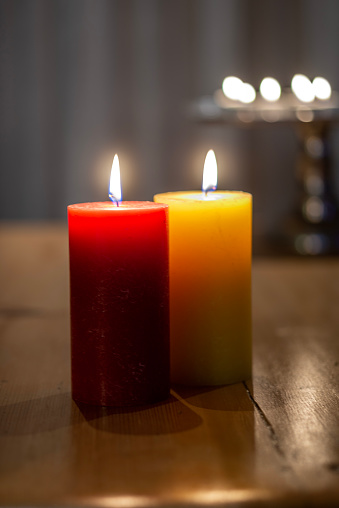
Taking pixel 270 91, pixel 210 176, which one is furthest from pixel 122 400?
pixel 270 91

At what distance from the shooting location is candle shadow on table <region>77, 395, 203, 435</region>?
0.45 meters

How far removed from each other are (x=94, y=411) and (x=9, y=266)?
2.29 ft

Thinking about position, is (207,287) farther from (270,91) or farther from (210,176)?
(270,91)

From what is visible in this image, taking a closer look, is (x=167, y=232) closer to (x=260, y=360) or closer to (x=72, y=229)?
(x=72, y=229)

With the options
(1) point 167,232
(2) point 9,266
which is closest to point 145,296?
(1) point 167,232

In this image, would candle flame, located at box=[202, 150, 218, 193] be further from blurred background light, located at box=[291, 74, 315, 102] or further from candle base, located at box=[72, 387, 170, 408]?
blurred background light, located at box=[291, 74, 315, 102]

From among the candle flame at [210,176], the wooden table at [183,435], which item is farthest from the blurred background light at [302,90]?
the candle flame at [210,176]

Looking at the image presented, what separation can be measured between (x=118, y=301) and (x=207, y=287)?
0.09 metres

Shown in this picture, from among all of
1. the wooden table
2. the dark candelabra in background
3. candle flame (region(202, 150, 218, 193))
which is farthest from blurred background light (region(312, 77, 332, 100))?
candle flame (region(202, 150, 218, 193))

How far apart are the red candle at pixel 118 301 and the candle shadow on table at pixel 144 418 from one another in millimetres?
11

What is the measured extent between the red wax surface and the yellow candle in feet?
0.14

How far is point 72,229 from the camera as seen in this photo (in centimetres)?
51

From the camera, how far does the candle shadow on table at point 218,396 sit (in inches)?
19.7

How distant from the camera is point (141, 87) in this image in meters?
2.08
